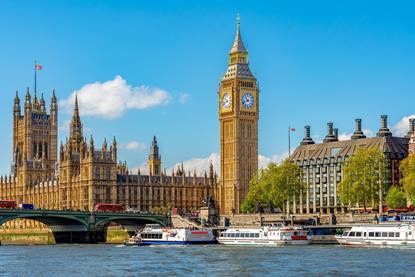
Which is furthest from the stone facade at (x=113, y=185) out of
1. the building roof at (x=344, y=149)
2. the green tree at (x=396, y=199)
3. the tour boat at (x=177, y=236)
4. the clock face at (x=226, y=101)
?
the green tree at (x=396, y=199)

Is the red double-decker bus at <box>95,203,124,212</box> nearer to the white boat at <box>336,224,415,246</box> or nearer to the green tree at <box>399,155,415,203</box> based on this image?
the green tree at <box>399,155,415,203</box>

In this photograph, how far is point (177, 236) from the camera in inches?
5133

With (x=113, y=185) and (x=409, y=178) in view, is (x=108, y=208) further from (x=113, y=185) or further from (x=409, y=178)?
(x=409, y=178)

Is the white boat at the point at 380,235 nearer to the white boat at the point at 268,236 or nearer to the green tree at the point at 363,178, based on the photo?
the white boat at the point at 268,236

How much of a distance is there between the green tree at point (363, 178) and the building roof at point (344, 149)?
32.1 ft

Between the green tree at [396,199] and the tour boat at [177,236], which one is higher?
the green tree at [396,199]

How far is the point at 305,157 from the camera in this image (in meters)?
166

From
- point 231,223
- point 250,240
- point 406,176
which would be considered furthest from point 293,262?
point 231,223

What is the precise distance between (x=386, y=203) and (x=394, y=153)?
11290 millimetres

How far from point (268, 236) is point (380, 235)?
15455 mm

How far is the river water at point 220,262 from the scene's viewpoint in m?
81.5

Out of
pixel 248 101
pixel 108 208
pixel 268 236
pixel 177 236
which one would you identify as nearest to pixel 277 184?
pixel 108 208

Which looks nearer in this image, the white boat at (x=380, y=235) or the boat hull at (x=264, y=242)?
the white boat at (x=380, y=235)

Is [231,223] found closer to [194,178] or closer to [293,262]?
[194,178]
